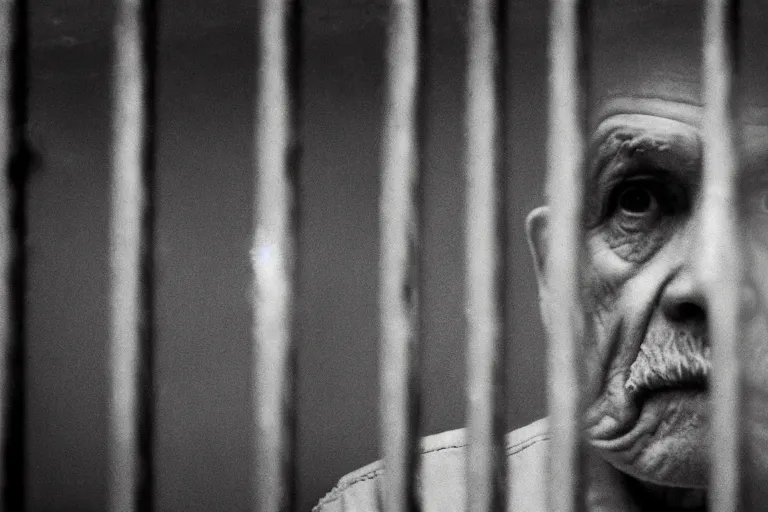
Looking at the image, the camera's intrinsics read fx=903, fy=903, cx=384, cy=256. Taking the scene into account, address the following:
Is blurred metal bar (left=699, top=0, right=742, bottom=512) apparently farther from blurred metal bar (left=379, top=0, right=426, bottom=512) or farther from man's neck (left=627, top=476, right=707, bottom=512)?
man's neck (left=627, top=476, right=707, bottom=512)

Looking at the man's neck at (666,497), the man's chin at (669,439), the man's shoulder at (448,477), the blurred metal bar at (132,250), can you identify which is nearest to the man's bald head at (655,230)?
the man's chin at (669,439)

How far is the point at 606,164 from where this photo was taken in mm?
1009

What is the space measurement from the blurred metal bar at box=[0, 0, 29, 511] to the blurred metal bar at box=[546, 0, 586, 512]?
0.26m

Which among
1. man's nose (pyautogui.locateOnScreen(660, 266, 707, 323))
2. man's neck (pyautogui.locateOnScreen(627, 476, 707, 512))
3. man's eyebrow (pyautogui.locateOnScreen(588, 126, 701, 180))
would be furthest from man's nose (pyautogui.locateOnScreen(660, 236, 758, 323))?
man's neck (pyautogui.locateOnScreen(627, 476, 707, 512))

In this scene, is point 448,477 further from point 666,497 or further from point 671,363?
point 671,363

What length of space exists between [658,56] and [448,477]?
0.68 m

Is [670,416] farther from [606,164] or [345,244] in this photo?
[345,244]

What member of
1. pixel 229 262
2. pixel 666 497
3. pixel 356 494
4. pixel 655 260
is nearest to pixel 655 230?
pixel 655 260

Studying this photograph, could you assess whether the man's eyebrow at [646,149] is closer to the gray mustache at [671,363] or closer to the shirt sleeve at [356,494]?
the gray mustache at [671,363]

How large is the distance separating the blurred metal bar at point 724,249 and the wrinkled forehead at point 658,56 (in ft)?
1.94

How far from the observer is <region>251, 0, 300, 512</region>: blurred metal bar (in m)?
0.40

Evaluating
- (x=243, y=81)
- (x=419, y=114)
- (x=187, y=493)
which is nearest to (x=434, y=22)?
(x=243, y=81)

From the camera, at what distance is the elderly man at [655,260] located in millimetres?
830

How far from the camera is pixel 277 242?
41 centimetres
